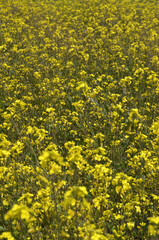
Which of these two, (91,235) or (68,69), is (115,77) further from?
(91,235)

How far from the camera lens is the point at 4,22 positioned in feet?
42.3

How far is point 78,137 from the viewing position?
578cm

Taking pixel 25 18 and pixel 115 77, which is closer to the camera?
pixel 115 77

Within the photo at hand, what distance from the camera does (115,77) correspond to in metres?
8.07

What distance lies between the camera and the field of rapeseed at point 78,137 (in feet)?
9.93

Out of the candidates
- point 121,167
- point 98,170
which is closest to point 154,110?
point 121,167

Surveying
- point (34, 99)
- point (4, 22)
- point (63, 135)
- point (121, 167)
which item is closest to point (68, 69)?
point (34, 99)

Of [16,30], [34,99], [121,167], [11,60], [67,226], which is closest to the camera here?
[67,226]

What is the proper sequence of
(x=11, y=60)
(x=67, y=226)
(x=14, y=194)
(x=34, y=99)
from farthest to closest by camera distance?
(x=11, y=60)
(x=34, y=99)
(x=14, y=194)
(x=67, y=226)

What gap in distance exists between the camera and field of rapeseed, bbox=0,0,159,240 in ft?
9.93

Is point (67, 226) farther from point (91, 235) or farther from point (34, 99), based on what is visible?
point (34, 99)

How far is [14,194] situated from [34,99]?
3.73m

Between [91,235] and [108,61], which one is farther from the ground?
[108,61]

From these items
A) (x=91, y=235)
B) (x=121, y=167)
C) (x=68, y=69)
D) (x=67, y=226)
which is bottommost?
(x=121, y=167)
